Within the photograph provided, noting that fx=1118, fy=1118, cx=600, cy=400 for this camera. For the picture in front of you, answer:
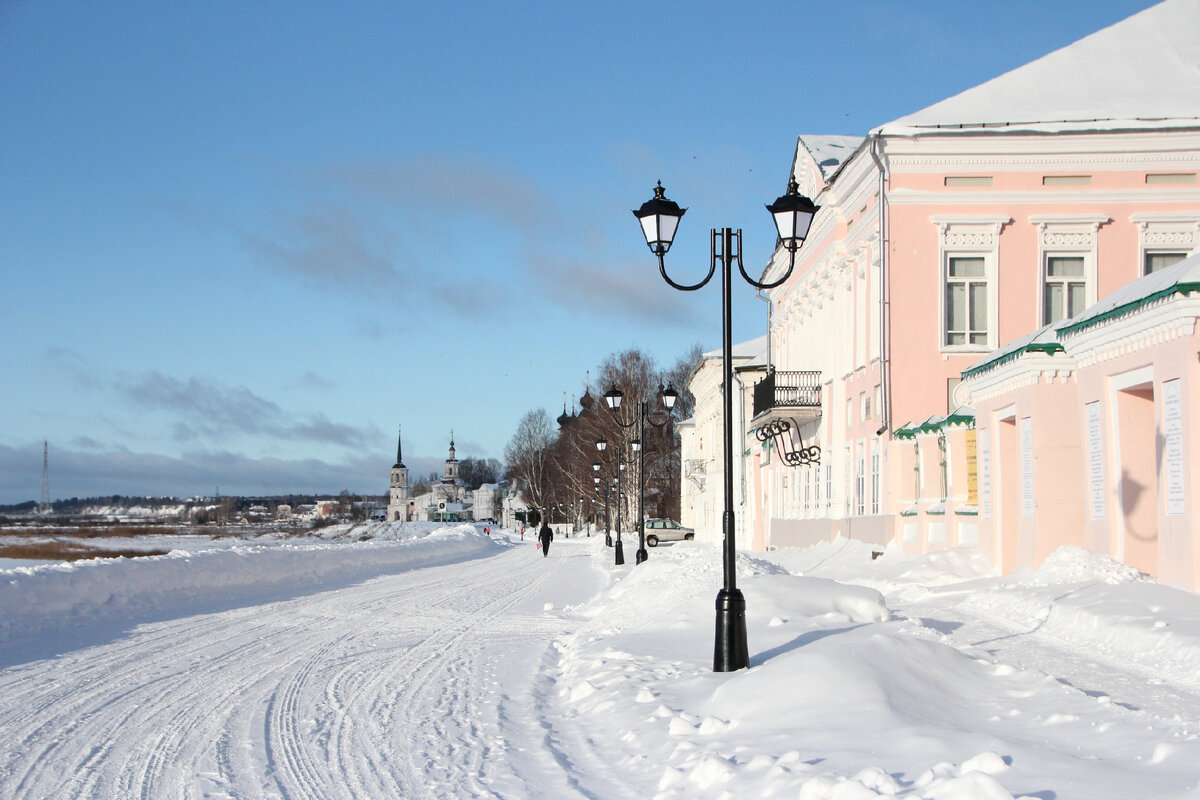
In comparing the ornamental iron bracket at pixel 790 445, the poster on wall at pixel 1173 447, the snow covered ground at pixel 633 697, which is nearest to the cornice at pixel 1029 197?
the ornamental iron bracket at pixel 790 445

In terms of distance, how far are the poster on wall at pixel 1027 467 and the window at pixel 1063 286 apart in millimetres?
10821

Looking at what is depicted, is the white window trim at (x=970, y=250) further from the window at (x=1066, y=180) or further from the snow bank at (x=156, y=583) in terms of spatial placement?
the snow bank at (x=156, y=583)

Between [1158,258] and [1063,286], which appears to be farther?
[1063,286]

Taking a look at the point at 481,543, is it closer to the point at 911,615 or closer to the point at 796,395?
the point at 796,395

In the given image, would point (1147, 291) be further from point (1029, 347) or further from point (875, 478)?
point (875, 478)

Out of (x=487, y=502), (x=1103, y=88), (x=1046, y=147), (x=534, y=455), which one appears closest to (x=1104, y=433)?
(x=1046, y=147)

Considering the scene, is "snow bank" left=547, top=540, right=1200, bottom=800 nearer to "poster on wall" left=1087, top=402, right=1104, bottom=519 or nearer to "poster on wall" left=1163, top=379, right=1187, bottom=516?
"poster on wall" left=1163, top=379, right=1187, bottom=516

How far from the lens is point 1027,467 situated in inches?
677

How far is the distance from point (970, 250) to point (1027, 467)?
11240mm

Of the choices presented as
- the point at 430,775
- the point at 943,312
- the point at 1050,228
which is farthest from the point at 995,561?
the point at 430,775

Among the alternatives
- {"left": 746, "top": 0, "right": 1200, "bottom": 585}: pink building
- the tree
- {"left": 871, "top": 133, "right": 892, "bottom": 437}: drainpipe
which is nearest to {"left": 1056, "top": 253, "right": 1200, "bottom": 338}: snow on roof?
{"left": 746, "top": 0, "right": 1200, "bottom": 585}: pink building

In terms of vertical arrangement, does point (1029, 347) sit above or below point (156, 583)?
above

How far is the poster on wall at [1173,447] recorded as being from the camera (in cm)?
1285

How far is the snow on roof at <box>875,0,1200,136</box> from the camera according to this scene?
26.4m
